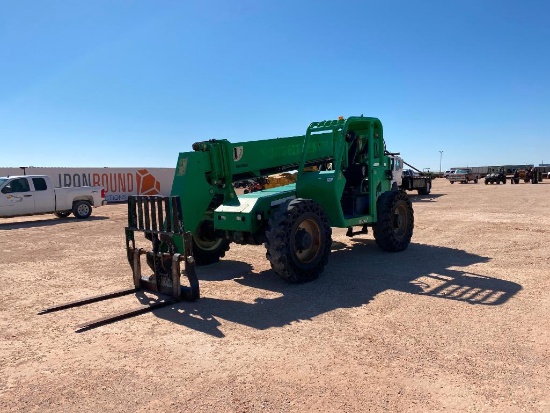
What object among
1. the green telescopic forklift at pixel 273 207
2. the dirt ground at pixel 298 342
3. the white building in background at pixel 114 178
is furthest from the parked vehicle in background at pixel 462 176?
the dirt ground at pixel 298 342

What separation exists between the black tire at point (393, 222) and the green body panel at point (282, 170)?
221 mm

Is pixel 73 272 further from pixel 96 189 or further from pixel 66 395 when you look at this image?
pixel 96 189

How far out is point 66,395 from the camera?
3.59m

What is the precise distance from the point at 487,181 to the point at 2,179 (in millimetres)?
40336

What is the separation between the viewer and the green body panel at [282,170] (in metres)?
7.48

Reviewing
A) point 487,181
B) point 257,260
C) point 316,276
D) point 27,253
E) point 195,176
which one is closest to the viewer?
point 316,276

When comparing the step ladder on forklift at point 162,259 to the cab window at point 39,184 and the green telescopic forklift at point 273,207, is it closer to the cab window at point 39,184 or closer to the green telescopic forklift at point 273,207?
the green telescopic forklift at point 273,207

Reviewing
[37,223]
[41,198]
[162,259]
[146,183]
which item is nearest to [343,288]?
[162,259]

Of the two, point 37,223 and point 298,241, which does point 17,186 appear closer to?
point 37,223

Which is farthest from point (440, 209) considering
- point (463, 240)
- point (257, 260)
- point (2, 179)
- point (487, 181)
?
point (487, 181)

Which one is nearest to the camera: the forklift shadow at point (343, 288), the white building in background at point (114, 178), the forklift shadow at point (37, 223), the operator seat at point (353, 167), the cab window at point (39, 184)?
the forklift shadow at point (343, 288)

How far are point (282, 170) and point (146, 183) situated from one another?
25818 mm

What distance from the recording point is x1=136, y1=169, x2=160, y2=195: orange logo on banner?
3238cm

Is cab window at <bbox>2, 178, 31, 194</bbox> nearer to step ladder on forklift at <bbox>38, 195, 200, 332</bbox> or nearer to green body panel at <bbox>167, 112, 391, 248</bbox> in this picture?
green body panel at <bbox>167, 112, 391, 248</bbox>
